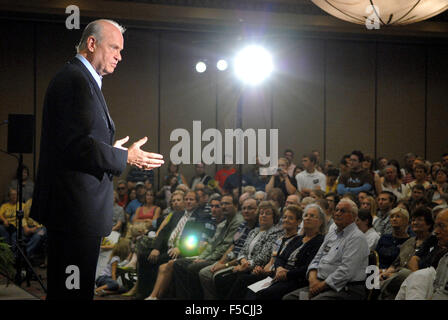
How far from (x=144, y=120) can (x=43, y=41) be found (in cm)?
191

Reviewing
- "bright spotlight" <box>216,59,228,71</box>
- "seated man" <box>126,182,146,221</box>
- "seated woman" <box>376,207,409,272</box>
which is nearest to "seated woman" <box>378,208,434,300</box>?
"seated woman" <box>376,207,409,272</box>

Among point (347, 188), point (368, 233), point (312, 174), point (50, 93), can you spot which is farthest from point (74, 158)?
point (312, 174)

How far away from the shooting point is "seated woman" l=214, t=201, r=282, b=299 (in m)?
4.25

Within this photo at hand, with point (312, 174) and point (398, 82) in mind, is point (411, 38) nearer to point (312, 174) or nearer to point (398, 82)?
point (398, 82)

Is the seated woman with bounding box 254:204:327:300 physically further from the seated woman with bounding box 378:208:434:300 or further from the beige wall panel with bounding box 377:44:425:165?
the beige wall panel with bounding box 377:44:425:165

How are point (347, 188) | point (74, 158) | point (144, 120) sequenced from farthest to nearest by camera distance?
1. point (144, 120)
2. point (347, 188)
3. point (74, 158)

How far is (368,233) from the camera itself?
4.05 meters

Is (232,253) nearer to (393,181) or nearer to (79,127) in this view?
(393,181)

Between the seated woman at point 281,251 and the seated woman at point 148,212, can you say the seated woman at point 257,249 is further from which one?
the seated woman at point 148,212

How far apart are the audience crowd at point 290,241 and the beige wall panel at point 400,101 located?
3.36m

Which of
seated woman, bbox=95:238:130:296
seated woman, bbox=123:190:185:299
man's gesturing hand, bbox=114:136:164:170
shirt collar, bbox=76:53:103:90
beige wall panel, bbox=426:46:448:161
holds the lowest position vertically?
seated woman, bbox=95:238:130:296

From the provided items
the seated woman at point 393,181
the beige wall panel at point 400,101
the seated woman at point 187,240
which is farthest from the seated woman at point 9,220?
the beige wall panel at point 400,101

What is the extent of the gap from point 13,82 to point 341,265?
21.2ft

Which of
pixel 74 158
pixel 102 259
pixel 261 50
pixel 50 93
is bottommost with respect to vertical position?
pixel 102 259
